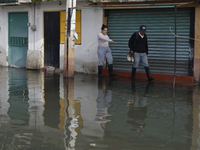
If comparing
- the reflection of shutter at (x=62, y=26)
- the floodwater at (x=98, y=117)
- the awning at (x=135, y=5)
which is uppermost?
the awning at (x=135, y=5)

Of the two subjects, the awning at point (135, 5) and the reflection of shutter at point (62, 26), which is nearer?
the awning at point (135, 5)

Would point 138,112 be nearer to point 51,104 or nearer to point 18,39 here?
point 51,104

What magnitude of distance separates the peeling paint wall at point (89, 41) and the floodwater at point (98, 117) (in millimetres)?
3553

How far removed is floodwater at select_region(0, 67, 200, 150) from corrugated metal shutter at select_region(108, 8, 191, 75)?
7.16ft

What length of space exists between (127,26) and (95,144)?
9.02 meters

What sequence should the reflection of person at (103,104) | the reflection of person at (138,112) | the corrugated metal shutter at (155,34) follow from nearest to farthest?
the reflection of person at (138,112) → the reflection of person at (103,104) → the corrugated metal shutter at (155,34)

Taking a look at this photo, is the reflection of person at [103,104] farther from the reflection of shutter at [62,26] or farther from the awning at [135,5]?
the reflection of shutter at [62,26]

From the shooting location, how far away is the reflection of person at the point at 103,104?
20.0 ft

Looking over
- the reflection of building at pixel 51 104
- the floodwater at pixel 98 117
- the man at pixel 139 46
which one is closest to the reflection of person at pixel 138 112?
the floodwater at pixel 98 117

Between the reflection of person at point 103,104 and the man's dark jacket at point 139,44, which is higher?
the man's dark jacket at point 139,44

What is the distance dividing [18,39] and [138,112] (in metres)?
10.7

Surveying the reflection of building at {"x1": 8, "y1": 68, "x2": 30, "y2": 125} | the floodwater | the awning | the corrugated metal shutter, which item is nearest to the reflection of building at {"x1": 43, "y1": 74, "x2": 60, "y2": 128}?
the floodwater

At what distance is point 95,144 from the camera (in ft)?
15.5

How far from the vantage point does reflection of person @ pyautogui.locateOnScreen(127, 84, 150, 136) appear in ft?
18.7
